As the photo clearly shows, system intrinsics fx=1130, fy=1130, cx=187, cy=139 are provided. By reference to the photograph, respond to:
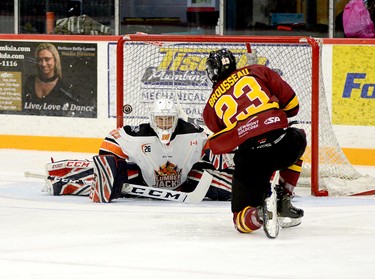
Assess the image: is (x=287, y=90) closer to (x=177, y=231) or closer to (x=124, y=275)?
(x=177, y=231)

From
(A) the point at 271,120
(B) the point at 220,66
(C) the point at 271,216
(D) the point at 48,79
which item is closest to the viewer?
(C) the point at 271,216

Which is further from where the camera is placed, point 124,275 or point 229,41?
point 229,41

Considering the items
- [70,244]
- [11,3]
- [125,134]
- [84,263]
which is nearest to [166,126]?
[125,134]

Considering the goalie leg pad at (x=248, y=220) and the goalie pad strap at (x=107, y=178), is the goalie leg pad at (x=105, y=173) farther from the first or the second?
the goalie leg pad at (x=248, y=220)

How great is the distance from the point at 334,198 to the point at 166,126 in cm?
115

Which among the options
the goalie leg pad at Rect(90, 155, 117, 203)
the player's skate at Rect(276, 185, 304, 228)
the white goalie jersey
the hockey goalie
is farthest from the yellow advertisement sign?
the player's skate at Rect(276, 185, 304, 228)

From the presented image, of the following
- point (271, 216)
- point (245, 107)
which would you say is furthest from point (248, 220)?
point (245, 107)

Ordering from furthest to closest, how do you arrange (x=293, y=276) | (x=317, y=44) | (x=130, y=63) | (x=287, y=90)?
(x=130, y=63), (x=317, y=44), (x=287, y=90), (x=293, y=276)

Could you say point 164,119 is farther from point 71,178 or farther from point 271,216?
point 271,216

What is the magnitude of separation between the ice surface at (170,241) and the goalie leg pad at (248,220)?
5 cm

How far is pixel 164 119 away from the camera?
6461mm

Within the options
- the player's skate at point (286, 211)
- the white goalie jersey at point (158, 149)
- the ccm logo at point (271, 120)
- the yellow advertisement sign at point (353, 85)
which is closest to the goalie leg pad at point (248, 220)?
the player's skate at point (286, 211)

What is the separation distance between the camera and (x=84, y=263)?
15.6 feet

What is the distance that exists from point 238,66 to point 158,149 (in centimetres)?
168
